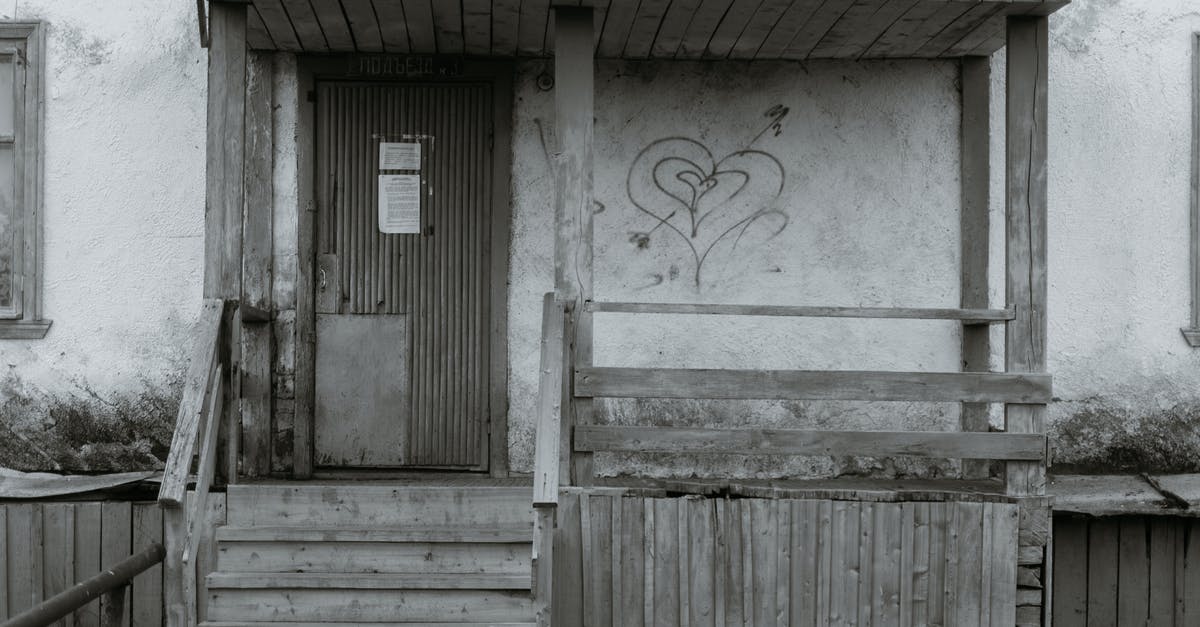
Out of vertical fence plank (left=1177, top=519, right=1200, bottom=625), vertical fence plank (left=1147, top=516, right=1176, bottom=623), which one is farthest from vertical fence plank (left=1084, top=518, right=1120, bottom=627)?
vertical fence plank (left=1177, top=519, right=1200, bottom=625)

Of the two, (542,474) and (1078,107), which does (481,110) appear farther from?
(1078,107)

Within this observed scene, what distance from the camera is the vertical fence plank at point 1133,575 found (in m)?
6.78

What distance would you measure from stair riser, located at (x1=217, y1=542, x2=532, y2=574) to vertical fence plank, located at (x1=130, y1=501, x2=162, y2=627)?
0.98m

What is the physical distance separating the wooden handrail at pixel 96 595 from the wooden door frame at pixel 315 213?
4.58 feet

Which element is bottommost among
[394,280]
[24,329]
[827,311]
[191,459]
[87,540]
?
[87,540]

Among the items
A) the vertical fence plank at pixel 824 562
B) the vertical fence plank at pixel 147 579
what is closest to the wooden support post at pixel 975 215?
the vertical fence plank at pixel 824 562

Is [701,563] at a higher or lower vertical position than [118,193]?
lower

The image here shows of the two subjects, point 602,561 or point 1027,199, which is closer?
point 602,561

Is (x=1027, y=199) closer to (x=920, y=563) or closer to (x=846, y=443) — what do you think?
(x=846, y=443)

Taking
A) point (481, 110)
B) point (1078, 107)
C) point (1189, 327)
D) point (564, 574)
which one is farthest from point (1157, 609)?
point (481, 110)

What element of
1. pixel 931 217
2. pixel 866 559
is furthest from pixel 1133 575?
pixel 931 217

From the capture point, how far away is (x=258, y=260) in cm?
700

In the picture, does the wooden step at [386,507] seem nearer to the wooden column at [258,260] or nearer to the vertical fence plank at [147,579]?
the vertical fence plank at [147,579]

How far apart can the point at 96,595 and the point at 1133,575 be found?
17.6ft
